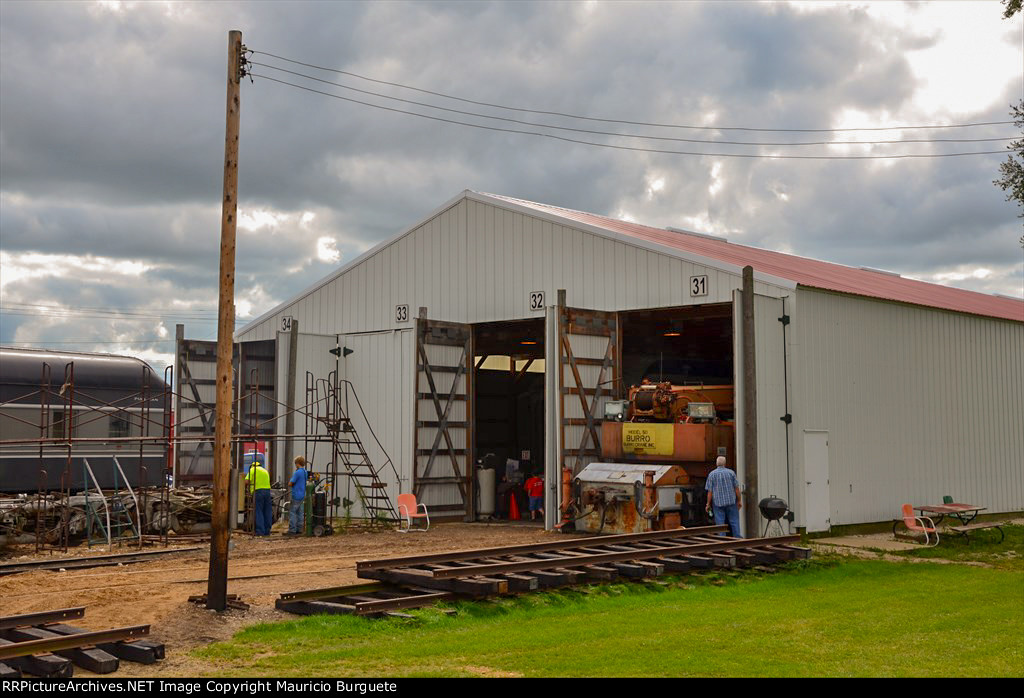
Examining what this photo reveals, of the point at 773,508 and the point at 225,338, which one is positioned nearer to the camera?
the point at 225,338

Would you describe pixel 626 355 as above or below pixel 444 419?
above

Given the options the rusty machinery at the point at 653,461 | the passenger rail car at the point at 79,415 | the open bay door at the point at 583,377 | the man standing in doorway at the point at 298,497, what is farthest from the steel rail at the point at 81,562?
the open bay door at the point at 583,377

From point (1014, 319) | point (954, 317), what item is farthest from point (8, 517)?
point (1014, 319)

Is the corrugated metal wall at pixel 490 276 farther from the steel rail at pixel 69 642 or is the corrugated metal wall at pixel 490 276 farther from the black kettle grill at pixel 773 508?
the steel rail at pixel 69 642

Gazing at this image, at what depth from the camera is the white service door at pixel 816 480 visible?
73.5 ft

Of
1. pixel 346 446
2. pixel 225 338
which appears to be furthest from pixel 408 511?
pixel 225 338

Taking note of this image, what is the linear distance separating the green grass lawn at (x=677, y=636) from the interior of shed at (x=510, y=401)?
1419cm

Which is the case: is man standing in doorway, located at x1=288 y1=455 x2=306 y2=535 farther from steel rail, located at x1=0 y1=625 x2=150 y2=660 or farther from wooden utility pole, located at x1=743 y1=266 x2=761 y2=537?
steel rail, located at x1=0 y1=625 x2=150 y2=660

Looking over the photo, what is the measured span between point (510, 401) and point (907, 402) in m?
11.5

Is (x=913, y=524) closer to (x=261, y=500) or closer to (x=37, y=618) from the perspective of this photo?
(x=261, y=500)

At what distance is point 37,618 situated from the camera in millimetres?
11008

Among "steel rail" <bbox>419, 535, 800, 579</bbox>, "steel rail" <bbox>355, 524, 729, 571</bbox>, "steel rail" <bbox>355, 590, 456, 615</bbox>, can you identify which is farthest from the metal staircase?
"steel rail" <bbox>355, 590, 456, 615</bbox>

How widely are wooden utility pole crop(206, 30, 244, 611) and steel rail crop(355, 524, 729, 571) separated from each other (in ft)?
6.39

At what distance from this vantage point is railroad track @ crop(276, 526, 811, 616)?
43.7 ft
